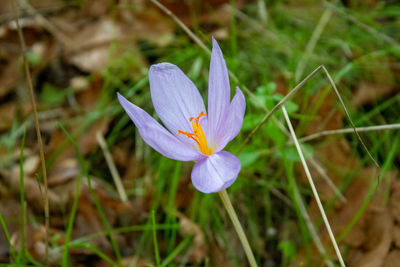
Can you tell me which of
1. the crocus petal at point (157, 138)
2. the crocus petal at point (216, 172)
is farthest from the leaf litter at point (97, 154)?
the crocus petal at point (216, 172)

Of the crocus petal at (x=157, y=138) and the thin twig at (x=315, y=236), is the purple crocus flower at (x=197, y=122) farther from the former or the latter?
the thin twig at (x=315, y=236)

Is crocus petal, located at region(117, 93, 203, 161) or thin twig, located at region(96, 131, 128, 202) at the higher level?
crocus petal, located at region(117, 93, 203, 161)

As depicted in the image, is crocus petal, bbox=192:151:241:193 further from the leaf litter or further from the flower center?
the leaf litter

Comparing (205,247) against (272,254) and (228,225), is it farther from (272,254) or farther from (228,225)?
(272,254)

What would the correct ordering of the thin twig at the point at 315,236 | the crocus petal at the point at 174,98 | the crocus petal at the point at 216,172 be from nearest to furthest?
1. the crocus petal at the point at 216,172
2. the crocus petal at the point at 174,98
3. the thin twig at the point at 315,236

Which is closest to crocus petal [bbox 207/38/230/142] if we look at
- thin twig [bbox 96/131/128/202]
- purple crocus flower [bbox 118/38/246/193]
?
purple crocus flower [bbox 118/38/246/193]

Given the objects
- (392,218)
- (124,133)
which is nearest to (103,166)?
(124,133)
